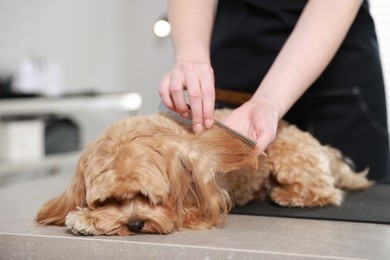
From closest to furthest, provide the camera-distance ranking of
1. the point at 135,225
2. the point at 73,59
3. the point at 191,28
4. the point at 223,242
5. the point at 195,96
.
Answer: the point at 223,242, the point at 135,225, the point at 195,96, the point at 191,28, the point at 73,59

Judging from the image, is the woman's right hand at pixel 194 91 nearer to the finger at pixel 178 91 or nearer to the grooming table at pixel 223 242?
the finger at pixel 178 91

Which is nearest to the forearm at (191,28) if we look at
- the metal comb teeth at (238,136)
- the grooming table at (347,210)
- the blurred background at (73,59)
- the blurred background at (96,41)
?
the metal comb teeth at (238,136)

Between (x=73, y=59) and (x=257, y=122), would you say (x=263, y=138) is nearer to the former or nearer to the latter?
(x=257, y=122)

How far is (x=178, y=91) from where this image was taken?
1249mm

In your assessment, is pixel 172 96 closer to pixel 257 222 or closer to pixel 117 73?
pixel 257 222

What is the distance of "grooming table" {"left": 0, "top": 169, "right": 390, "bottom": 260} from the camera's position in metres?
0.94

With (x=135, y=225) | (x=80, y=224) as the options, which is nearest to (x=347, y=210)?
(x=135, y=225)

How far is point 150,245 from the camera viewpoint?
3.21 ft

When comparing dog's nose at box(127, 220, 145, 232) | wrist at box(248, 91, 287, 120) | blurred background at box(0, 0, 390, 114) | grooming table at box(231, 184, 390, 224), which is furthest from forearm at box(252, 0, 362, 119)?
blurred background at box(0, 0, 390, 114)

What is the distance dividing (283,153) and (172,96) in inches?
15.2

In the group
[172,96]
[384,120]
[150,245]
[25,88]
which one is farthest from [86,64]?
[150,245]

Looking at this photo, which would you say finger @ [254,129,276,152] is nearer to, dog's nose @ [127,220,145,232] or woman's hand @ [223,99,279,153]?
woman's hand @ [223,99,279,153]

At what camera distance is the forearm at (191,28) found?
1.40 m

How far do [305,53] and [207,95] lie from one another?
269 mm
